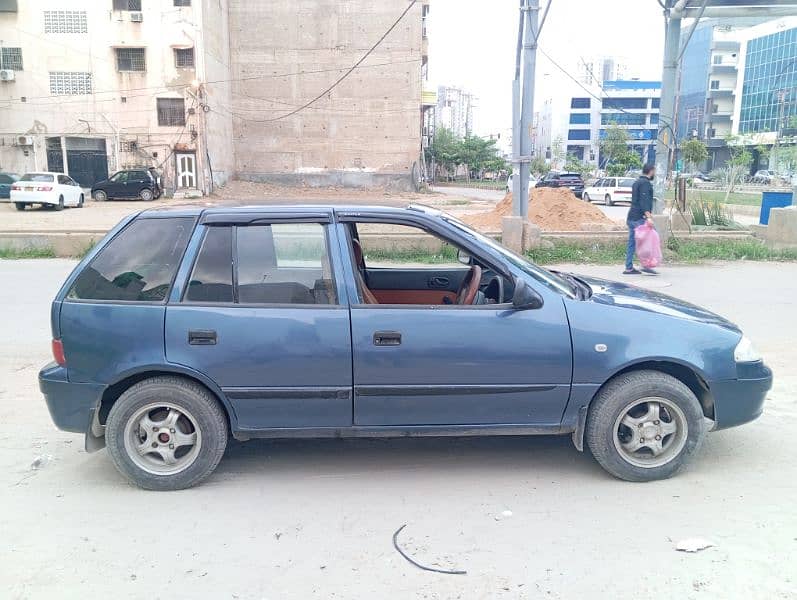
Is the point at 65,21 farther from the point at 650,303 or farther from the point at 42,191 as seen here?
the point at 650,303

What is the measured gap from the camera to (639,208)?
11.6m

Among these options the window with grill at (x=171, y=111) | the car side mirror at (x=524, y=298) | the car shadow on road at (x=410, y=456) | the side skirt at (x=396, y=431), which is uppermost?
the window with grill at (x=171, y=111)

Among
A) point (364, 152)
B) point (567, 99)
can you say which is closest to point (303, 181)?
point (364, 152)

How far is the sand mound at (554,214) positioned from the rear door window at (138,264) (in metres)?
16.0

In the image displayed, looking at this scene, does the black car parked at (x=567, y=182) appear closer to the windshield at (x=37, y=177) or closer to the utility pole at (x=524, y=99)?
the windshield at (x=37, y=177)

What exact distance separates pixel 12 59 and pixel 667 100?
34.7m

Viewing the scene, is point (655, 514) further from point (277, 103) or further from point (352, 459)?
point (277, 103)

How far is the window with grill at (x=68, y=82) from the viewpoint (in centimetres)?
3562

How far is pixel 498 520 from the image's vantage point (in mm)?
3639

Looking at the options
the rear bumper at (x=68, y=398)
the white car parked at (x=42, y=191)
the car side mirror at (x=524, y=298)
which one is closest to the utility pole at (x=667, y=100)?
the car side mirror at (x=524, y=298)

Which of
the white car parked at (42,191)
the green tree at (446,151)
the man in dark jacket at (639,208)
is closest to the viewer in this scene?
the man in dark jacket at (639,208)

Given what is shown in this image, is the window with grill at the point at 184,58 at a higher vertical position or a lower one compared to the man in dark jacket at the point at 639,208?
higher

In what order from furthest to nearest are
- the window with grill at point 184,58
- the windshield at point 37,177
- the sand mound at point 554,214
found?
the window with grill at point 184,58 → the windshield at point 37,177 → the sand mound at point 554,214

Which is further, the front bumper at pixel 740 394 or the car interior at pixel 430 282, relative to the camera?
the car interior at pixel 430 282
